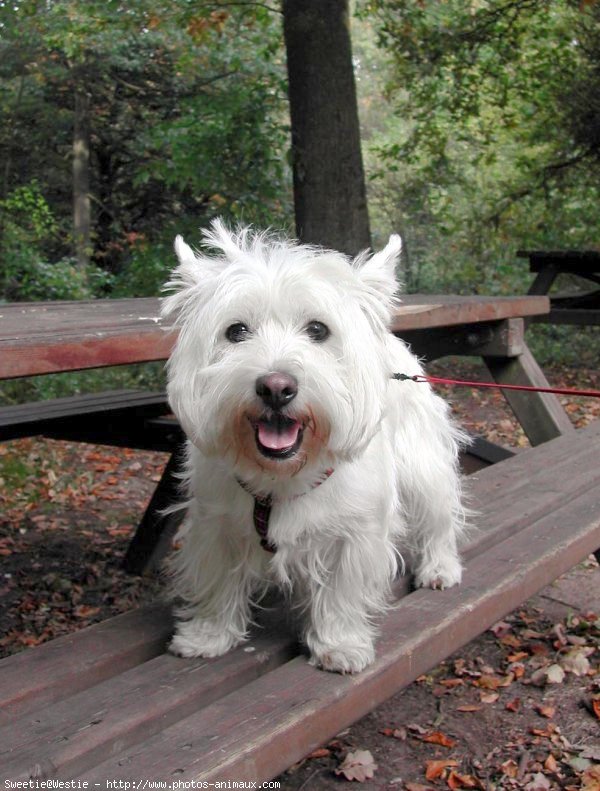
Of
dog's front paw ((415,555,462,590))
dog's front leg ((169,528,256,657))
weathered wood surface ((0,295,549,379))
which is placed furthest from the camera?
dog's front paw ((415,555,462,590))

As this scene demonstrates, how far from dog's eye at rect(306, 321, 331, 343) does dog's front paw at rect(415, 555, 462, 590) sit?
0.93m

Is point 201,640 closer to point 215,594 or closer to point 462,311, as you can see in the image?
point 215,594

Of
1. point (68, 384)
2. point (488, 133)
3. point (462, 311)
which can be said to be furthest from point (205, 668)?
point (488, 133)

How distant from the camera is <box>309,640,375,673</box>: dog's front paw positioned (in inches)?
84.4

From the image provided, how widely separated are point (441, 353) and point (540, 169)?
290 inches

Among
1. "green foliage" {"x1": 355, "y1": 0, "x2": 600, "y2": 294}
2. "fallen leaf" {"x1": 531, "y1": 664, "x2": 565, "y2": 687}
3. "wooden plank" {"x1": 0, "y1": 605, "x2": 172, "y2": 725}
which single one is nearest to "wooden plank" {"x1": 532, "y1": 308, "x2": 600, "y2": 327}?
"green foliage" {"x1": 355, "y1": 0, "x2": 600, "y2": 294}

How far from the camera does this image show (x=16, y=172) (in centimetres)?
1284

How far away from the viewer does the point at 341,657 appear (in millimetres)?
2150

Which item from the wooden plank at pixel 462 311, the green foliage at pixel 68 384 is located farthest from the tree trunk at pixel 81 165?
the wooden plank at pixel 462 311

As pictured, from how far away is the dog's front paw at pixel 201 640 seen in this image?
7.40 ft

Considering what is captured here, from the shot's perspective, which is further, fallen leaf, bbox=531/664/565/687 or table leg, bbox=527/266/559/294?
table leg, bbox=527/266/559/294

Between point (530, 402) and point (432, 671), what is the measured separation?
1.72 m

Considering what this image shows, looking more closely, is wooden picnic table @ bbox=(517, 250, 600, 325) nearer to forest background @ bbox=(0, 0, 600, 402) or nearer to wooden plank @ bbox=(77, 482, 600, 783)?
forest background @ bbox=(0, 0, 600, 402)

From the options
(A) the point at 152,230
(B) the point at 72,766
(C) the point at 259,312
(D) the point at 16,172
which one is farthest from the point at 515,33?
(B) the point at 72,766
